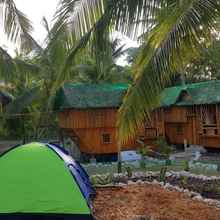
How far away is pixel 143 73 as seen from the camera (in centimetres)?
492

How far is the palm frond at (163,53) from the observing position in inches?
193

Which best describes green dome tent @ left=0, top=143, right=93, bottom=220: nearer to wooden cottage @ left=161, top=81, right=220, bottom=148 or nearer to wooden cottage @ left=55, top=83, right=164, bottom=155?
wooden cottage @ left=55, top=83, right=164, bottom=155

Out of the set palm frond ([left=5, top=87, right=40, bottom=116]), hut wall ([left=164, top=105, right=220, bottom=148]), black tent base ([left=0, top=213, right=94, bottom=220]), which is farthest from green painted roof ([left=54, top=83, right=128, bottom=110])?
black tent base ([left=0, top=213, right=94, bottom=220])

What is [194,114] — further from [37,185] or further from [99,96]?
[37,185]

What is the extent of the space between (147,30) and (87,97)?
1152 centimetres

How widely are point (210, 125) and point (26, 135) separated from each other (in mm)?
8966

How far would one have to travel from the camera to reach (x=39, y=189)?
6.56 meters

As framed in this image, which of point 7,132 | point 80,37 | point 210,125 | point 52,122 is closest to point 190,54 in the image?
point 80,37

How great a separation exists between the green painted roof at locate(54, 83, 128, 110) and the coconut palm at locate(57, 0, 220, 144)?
36.4ft

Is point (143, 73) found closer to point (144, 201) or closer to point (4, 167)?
point (4, 167)

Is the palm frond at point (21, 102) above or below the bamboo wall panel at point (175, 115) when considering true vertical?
above

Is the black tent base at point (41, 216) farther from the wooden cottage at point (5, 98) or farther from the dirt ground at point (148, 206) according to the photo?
the wooden cottage at point (5, 98)

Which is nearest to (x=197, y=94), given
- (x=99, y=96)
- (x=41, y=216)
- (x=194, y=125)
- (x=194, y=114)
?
(x=194, y=114)

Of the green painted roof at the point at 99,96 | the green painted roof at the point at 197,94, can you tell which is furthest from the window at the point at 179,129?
the green painted roof at the point at 99,96
